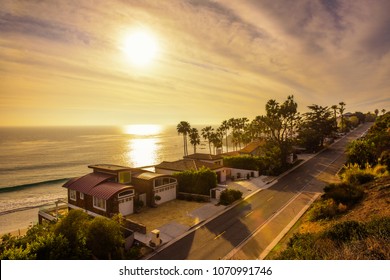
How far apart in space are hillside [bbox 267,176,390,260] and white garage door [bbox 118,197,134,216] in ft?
57.8

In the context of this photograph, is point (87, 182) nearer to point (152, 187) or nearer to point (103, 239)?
point (152, 187)

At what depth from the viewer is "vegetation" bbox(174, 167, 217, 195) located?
35.7m

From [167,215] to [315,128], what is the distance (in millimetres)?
65535

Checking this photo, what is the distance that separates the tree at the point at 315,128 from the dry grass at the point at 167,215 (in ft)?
173

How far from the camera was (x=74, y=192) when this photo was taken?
32.4 m

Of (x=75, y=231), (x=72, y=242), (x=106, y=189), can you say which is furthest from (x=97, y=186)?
(x=72, y=242)

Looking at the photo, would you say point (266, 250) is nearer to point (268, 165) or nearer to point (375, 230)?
point (375, 230)

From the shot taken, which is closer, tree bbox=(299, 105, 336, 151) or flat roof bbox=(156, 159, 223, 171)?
flat roof bbox=(156, 159, 223, 171)

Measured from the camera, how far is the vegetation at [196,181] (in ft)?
117

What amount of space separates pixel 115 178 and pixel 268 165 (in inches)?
1297

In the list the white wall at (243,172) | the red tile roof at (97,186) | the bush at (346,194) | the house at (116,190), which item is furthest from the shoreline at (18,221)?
the bush at (346,194)

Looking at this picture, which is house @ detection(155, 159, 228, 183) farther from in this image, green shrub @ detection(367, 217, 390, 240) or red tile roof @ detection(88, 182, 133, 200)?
green shrub @ detection(367, 217, 390, 240)

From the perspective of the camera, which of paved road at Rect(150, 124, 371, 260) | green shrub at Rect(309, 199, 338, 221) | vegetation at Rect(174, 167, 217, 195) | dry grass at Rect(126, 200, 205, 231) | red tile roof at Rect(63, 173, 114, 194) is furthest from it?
vegetation at Rect(174, 167, 217, 195)

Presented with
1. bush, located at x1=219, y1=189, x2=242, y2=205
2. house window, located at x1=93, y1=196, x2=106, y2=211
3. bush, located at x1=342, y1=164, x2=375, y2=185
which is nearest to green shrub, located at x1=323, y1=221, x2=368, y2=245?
bush, located at x1=342, y1=164, x2=375, y2=185
